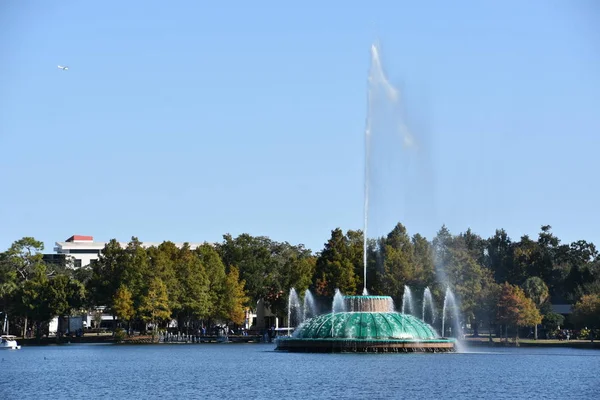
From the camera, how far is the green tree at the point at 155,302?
375 feet

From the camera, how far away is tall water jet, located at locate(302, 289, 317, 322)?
121 meters

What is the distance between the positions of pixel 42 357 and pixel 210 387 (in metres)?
35.8

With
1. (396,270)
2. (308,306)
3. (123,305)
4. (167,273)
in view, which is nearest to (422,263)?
(396,270)

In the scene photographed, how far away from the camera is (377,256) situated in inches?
4783

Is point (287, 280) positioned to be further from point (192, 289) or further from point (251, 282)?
point (192, 289)

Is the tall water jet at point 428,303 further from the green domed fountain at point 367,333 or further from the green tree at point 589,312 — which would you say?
the green domed fountain at point 367,333

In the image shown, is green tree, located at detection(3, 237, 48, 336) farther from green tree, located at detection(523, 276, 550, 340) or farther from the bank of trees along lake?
green tree, located at detection(523, 276, 550, 340)

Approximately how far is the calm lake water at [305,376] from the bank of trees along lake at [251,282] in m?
31.9

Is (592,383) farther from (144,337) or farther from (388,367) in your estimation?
(144,337)

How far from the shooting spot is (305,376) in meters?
56.5

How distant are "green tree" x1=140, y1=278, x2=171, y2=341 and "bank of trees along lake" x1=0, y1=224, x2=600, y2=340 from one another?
113 millimetres

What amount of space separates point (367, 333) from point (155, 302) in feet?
141

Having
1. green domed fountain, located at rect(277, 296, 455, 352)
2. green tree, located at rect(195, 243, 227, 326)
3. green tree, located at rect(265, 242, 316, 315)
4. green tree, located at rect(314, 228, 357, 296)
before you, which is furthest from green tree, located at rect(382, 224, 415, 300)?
green domed fountain, located at rect(277, 296, 455, 352)

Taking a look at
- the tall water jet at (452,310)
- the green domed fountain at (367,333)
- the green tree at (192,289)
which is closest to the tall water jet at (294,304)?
the green tree at (192,289)
